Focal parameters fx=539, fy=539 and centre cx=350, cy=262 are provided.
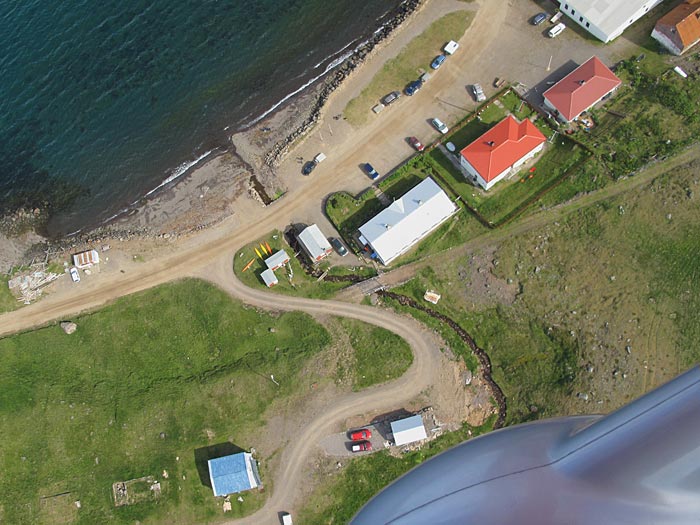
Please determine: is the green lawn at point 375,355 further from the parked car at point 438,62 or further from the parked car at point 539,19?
the parked car at point 539,19

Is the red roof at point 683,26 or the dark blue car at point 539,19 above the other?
the dark blue car at point 539,19

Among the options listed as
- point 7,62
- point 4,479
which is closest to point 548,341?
point 4,479

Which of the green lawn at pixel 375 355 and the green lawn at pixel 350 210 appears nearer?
the green lawn at pixel 375 355

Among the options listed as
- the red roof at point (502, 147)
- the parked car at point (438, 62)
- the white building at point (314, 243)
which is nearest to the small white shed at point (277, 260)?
the white building at point (314, 243)

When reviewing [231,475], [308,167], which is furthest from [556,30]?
[231,475]

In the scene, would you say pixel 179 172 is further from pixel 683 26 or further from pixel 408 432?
pixel 683 26

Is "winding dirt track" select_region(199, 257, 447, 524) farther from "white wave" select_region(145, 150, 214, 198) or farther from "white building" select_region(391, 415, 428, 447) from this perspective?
"white wave" select_region(145, 150, 214, 198)
